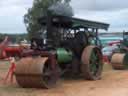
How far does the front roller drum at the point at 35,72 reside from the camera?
1246cm

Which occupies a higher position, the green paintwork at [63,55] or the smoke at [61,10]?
the smoke at [61,10]

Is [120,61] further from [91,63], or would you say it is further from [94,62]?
[91,63]

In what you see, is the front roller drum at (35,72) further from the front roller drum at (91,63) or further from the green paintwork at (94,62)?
the green paintwork at (94,62)

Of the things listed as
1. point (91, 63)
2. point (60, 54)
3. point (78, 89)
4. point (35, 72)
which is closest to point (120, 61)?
point (91, 63)

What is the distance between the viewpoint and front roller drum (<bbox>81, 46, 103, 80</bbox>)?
15.0m

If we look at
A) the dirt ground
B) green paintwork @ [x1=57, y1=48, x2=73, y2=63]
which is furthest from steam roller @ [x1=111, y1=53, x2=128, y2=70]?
green paintwork @ [x1=57, y1=48, x2=73, y2=63]

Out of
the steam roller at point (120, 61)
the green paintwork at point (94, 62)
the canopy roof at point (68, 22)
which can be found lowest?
the steam roller at point (120, 61)

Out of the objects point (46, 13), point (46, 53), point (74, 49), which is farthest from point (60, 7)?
point (46, 53)

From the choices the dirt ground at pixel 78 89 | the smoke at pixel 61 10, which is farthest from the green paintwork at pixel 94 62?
the smoke at pixel 61 10

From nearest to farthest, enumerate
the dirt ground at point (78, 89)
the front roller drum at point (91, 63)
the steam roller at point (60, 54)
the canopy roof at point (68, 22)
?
the dirt ground at point (78, 89), the steam roller at point (60, 54), the canopy roof at point (68, 22), the front roller drum at point (91, 63)

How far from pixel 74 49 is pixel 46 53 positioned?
2480mm

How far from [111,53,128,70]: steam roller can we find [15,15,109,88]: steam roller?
303 centimetres

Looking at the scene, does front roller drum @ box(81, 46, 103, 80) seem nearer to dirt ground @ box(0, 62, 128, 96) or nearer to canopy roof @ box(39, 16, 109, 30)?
dirt ground @ box(0, 62, 128, 96)

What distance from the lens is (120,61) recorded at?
65.6 feet
